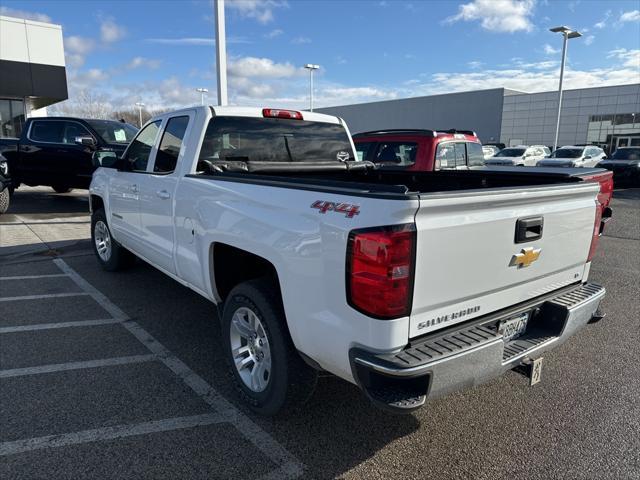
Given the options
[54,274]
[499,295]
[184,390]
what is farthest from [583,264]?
[54,274]

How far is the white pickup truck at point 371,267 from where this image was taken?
2.17m

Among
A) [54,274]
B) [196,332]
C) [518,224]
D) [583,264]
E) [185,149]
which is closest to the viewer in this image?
[518,224]

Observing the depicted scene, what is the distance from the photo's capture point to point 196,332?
4.32 meters

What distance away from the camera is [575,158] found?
2198cm

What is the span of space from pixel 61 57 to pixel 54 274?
2174 cm

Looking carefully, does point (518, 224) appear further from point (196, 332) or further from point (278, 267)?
point (196, 332)

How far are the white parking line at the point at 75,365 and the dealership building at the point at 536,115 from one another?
51.8m

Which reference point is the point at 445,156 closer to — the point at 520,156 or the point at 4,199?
the point at 4,199

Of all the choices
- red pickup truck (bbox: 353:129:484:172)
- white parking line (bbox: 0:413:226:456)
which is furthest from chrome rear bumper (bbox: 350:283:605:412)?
red pickup truck (bbox: 353:129:484:172)

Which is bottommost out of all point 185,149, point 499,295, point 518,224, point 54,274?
point 54,274

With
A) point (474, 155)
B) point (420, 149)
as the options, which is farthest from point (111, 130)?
point (474, 155)

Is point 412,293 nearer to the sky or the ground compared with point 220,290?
nearer to the sky

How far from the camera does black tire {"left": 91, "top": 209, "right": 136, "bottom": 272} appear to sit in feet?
19.4

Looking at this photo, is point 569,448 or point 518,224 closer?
point 518,224
